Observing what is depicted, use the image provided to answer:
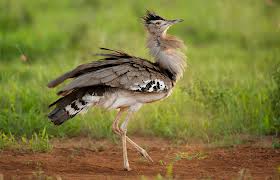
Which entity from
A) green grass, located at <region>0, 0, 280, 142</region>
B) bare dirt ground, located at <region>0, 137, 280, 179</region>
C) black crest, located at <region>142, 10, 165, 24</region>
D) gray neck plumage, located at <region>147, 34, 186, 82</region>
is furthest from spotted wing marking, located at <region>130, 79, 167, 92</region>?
green grass, located at <region>0, 0, 280, 142</region>

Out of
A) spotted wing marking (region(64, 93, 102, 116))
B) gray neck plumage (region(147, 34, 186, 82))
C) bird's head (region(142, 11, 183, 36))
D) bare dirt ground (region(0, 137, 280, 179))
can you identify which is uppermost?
bird's head (region(142, 11, 183, 36))

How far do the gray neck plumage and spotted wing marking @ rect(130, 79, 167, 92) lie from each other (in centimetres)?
23

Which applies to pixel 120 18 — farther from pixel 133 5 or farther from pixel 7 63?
pixel 7 63

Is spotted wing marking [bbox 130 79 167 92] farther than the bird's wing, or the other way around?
spotted wing marking [bbox 130 79 167 92]

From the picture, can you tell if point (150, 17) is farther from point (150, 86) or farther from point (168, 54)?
point (150, 86)

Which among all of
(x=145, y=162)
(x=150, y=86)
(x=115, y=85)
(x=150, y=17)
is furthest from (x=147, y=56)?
(x=115, y=85)

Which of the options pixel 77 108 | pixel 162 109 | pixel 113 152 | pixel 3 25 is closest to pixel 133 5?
pixel 3 25

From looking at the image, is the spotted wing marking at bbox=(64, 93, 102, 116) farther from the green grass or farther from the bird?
the green grass

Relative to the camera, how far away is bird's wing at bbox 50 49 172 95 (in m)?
5.20

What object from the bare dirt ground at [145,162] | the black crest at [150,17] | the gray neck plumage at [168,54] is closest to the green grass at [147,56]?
the bare dirt ground at [145,162]

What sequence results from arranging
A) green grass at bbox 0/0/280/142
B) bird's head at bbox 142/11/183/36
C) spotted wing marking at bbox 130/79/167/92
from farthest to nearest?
green grass at bbox 0/0/280/142 < bird's head at bbox 142/11/183/36 < spotted wing marking at bbox 130/79/167/92

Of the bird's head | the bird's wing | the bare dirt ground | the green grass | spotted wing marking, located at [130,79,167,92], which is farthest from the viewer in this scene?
the green grass

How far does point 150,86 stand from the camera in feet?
17.8

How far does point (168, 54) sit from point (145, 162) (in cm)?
85
